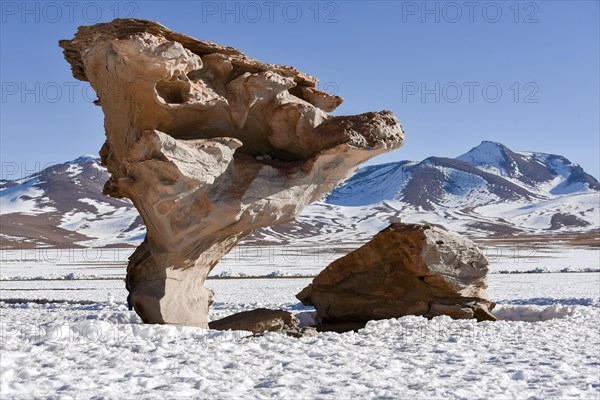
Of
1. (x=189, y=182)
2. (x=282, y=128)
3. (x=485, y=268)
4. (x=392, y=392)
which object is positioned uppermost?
(x=282, y=128)

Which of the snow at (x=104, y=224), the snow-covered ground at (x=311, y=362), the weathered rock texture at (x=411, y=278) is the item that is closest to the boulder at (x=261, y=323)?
the weathered rock texture at (x=411, y=278)

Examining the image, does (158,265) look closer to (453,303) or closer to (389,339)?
(389,339)

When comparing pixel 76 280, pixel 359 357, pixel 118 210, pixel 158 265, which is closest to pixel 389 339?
pixel 359 357

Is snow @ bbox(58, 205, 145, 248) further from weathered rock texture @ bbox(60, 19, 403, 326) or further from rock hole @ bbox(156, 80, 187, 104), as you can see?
rock hole @ bbox(156, 80, 187, 104)

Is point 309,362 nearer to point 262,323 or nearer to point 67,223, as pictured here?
point 262,323

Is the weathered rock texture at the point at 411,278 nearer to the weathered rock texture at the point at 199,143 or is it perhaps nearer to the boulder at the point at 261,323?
the boulder at the point at 261,323

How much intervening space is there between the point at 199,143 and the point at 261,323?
5094 mm

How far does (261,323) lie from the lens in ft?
51.9

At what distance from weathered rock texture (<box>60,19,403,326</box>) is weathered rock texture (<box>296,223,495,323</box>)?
2.71 m

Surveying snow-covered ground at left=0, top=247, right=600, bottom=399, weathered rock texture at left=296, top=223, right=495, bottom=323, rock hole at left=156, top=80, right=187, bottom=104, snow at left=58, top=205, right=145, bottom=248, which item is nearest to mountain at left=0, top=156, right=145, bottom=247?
snow at left=58, top=205, right=145, bottom=248

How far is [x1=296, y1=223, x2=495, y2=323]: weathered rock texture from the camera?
1600 cm

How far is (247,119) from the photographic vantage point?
15.0 meters

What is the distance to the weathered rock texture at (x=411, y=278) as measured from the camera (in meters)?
16.0

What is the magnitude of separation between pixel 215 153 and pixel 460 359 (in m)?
6.11
